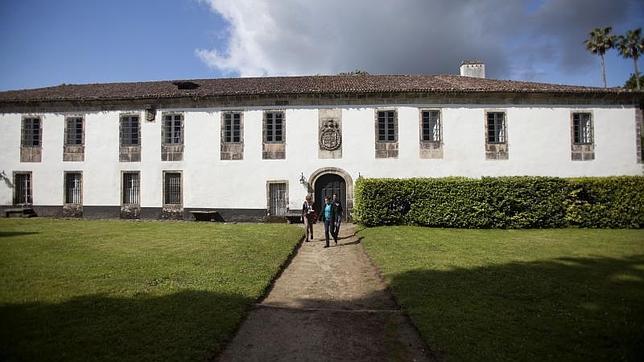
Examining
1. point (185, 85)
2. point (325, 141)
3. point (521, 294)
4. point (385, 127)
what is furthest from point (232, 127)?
point (521, 294)

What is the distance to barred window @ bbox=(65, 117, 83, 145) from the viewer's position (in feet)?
61.4

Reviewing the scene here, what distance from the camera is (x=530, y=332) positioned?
466 centimetres

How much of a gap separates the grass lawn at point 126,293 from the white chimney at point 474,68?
17.1 metres

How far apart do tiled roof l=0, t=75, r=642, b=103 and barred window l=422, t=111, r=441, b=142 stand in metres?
1.27

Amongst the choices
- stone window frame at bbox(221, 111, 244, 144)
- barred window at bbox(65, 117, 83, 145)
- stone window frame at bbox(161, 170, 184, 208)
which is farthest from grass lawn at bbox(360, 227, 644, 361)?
barred window at bbox(65, 117, 83, 145)

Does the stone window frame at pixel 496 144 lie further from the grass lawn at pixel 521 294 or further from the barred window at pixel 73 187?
the barred window at pixel 73 187

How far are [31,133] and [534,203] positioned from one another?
26295mm

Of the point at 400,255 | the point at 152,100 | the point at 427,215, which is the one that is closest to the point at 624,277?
the point at 400,255

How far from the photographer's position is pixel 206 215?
17484 mm

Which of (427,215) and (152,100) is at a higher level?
(152,100)

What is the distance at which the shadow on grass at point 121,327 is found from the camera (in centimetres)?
399

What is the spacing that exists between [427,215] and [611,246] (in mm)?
6026

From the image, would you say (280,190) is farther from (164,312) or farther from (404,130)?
(164,312)

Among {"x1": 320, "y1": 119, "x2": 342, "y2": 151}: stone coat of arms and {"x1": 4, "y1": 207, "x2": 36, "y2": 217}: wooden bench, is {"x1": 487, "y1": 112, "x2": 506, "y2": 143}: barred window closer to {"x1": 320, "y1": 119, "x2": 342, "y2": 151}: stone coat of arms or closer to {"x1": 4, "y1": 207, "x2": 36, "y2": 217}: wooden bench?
{"x1": 320, "y1": 119, "x2": 342, "y2": 151}: stone coat of arms
